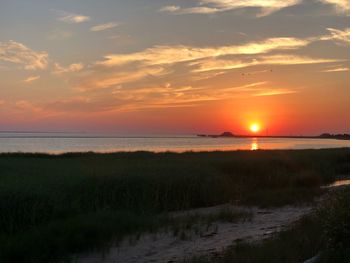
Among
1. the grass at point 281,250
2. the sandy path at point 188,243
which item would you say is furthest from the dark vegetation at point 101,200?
the grass at point 281,250

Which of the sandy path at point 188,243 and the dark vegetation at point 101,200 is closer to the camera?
the sandy path at point 188,243

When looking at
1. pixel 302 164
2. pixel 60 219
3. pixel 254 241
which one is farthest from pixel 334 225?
pixel 302 164

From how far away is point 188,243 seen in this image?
48.1ft

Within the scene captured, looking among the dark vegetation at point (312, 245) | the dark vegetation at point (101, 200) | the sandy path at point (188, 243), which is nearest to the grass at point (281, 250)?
the dark vegetation at point (312, 245)

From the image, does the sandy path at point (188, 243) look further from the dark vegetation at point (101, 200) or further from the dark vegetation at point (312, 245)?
the dark vegetation at point (312, 245)

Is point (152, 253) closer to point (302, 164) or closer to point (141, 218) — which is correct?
point (141, 218)

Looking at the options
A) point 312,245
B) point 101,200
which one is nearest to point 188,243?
point 312,245

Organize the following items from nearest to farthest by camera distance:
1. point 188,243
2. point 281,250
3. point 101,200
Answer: point 281,250 < point 188,243 < point 101,200

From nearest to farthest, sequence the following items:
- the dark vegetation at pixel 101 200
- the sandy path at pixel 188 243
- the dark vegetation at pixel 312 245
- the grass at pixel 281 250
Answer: the dark vegetation at pixel 312 245 < the grass at pixel 281 250 < the sandy path at pixel 188 243 < the dark vegetation at pixel 101 200

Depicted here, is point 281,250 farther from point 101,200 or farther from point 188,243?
point 101,200

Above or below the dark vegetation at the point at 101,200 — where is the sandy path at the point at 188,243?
below

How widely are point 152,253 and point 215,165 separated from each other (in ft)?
69.2

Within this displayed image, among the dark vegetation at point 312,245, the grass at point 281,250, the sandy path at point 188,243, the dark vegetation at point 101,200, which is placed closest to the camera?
the dark vegetation at point 312,245

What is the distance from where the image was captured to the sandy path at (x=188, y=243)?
43.1 ft
